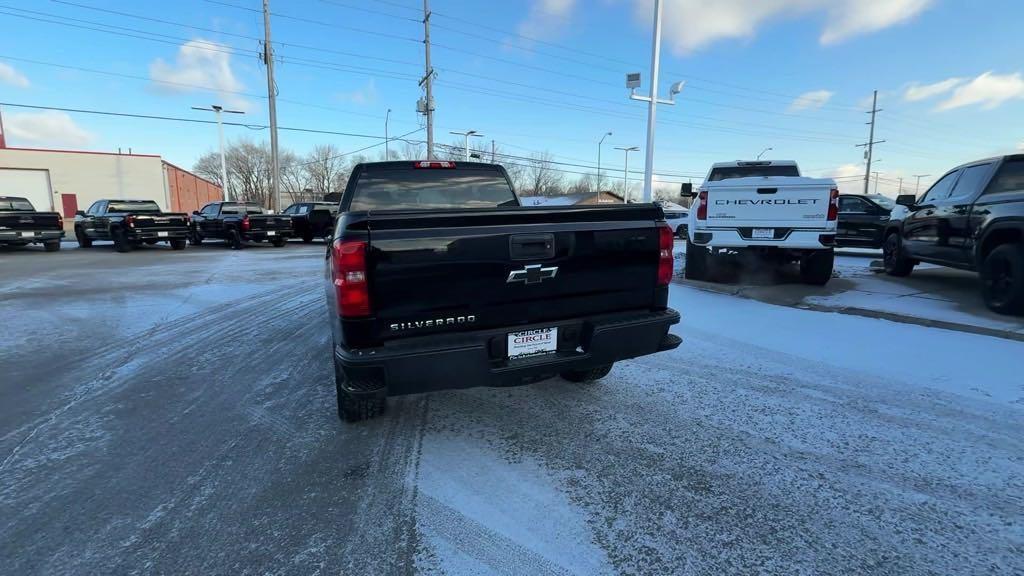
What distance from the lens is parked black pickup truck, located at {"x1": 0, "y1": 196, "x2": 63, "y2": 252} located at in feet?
49.4

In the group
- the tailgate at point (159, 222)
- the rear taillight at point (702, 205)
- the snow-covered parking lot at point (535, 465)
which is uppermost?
the rear taillight at point (702, 205)

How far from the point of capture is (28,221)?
15.5m

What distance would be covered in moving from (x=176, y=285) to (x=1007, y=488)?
11.2 metres

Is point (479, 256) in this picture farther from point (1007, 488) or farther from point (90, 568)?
point (1007, 488)

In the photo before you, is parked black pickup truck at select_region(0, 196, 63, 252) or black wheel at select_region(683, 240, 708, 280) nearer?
black wheel at select_region(683, 240, 708, 280)

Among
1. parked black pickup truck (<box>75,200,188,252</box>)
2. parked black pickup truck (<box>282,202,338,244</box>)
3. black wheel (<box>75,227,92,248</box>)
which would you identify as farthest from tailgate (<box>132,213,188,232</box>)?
parked black pickup truck (<box>282,202,338,244</box>)

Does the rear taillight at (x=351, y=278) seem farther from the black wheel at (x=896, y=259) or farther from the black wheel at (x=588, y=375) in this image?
the black wheel at (x=896, y=259)

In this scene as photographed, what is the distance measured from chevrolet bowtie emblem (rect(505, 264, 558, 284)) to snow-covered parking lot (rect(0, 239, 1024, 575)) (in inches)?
42.8

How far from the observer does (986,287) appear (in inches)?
232

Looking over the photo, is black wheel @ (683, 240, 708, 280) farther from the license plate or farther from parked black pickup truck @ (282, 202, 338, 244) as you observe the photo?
parked black pickup truck @ (282, 202, 338, 244)

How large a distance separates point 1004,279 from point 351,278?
7.34m

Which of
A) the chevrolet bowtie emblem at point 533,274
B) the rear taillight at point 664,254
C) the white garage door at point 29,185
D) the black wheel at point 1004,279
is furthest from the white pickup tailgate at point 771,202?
the white garage door at point 29,185

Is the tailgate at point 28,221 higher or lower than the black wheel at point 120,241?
higher

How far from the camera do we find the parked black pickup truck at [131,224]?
15828 mm
